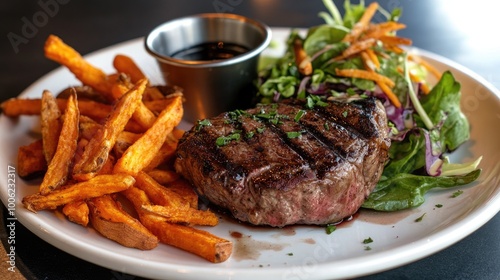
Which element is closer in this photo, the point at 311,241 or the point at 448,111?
the point at 311,241

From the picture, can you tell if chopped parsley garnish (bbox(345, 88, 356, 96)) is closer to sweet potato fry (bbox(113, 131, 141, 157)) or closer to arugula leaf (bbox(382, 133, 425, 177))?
arugula leaf (bbox(382, 133, 425, 177))

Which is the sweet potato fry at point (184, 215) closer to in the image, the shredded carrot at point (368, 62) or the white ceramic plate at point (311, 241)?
the white ceramic plate at point (311, 241)

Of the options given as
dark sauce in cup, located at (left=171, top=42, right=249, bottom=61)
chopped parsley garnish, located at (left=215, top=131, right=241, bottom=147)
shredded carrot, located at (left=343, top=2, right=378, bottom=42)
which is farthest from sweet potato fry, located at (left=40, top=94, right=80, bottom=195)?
shredded carrot, located at (left=343, top=2, right=378, bottom=42)

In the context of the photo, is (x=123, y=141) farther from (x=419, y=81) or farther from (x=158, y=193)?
(x=419, y=81)

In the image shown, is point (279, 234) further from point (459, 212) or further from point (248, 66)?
point (248, 66)

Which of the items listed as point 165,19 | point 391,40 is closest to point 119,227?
point 391,40

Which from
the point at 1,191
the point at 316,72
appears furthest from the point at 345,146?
the point at 1,191
